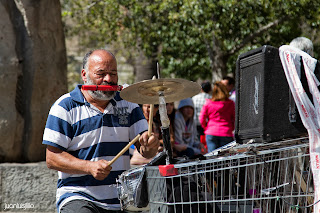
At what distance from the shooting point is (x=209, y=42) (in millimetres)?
13883

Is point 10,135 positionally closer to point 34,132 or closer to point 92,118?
point 34,132

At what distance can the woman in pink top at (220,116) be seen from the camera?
9.39m

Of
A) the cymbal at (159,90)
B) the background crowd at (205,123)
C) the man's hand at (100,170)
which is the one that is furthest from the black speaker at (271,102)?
the background crowd at (205,123)

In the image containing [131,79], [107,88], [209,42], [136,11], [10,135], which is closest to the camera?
[107,88]

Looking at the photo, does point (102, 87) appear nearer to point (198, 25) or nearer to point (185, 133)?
point (185, 133)

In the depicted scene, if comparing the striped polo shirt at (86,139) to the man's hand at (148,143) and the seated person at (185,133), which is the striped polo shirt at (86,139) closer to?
the man's hand at (148,143)

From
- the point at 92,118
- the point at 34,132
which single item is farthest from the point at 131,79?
the point at 92,118

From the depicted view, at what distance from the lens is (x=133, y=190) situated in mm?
3467

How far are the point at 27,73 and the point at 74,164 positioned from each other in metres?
4.02

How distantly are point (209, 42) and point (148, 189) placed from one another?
1081cm

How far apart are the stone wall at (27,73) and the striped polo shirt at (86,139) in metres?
3.51

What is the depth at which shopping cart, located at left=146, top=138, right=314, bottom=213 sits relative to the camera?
326 cm

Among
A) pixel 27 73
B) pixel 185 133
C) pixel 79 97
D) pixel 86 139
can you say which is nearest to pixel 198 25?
pixel 185 133

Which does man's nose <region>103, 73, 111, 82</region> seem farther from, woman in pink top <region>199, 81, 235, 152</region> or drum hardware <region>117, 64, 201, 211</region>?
woman in pink top <region>199, 81, 235, 152</region>
